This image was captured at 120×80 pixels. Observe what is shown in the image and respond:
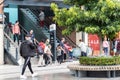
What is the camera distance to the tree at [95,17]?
1542cm

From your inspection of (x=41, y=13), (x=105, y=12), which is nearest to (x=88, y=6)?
(x=105, y=12)

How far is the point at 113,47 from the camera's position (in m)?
30.8

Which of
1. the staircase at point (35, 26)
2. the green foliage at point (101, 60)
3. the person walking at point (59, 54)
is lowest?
the person walking at point (59, 54)

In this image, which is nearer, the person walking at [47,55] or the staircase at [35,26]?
the person walking at [47,55]

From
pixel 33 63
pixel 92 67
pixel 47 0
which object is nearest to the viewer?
pixel 92 67

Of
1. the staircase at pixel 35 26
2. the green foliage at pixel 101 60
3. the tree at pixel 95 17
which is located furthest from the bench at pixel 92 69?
the staircase at pixel 35 26

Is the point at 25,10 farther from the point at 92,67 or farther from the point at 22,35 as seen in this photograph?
the point at 92,67

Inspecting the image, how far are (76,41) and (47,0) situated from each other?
631 centimetres

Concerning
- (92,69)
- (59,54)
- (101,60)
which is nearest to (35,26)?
(59,54)

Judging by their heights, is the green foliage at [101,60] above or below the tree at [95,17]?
below

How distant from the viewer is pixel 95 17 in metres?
15.5

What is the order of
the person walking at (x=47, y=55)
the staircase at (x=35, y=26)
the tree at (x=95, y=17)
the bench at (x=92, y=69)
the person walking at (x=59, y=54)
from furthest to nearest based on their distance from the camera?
1. the staircase at (x=35, y=26)
2. the person walking at (x=59, y=54)
3. the person walking at (x=47, y=55)
4. the tree at (x=95, y=17)
5. the bench at (x=92, y=69)

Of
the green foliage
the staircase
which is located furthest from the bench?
the staircase

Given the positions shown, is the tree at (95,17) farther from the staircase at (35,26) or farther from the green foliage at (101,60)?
the staircase at (35,26)
